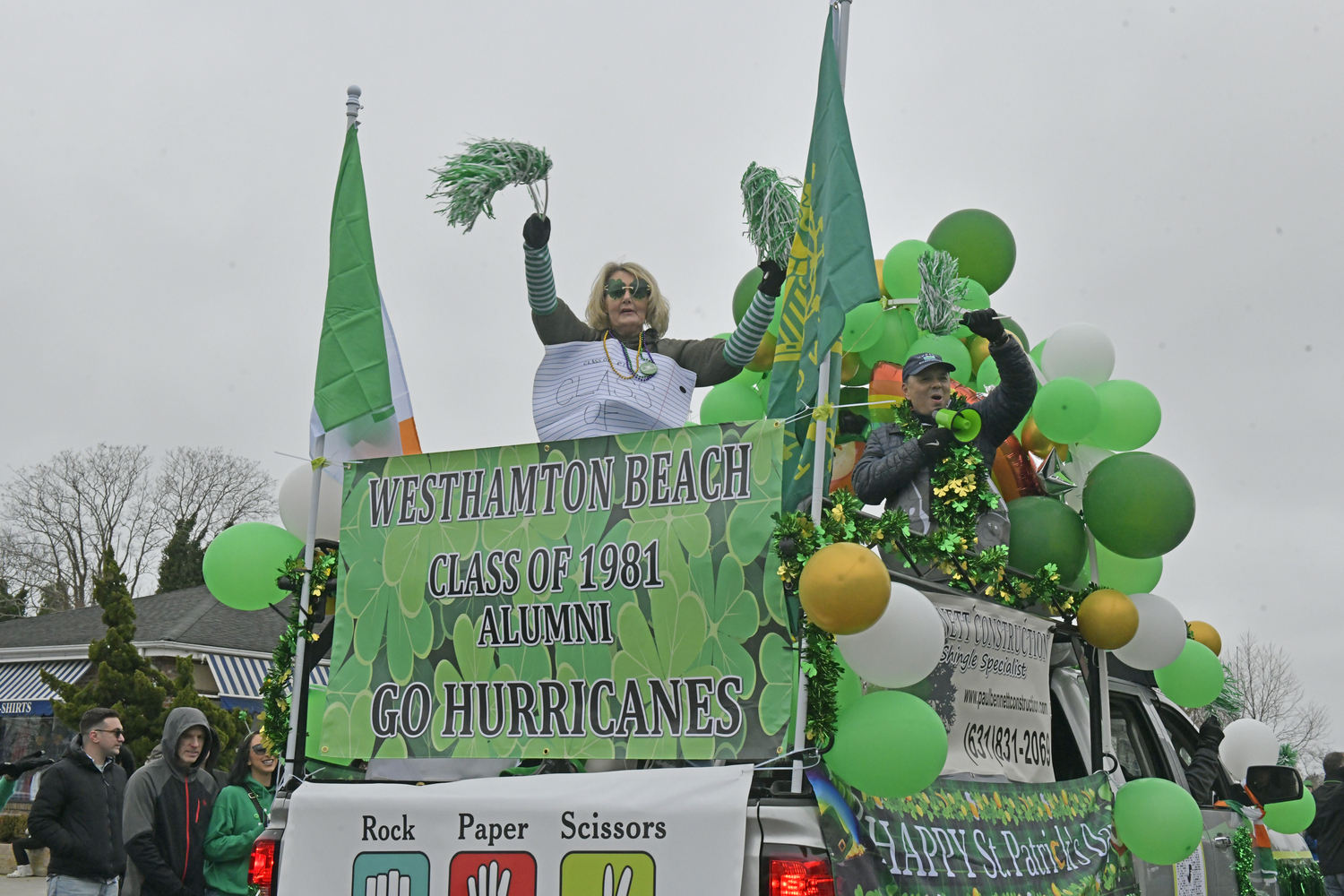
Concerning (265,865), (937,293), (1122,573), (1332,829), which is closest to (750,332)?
(937,293)

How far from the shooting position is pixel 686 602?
3531 mm

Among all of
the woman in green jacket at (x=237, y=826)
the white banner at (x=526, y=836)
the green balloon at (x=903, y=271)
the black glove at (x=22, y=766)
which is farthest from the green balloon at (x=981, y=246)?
the black glove at (x=22, y=766)

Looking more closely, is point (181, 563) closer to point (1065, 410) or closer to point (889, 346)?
point (889, 346)

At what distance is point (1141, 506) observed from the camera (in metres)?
4.62

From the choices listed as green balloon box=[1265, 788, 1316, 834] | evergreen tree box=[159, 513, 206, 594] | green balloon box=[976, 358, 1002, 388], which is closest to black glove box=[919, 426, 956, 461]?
green balloon box=[976, 358, 1002, 388]

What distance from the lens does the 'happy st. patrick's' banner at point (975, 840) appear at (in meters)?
3.20

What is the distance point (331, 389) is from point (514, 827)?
6.44 ft

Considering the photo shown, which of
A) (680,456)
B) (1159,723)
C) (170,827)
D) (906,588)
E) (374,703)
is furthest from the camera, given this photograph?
(170,827)

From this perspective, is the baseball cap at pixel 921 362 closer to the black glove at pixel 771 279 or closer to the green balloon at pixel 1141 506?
the black glove at pixel 771 279

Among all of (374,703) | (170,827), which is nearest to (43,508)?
(170,827)

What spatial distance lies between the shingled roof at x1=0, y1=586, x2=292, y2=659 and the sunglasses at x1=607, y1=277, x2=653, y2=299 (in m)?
19.2

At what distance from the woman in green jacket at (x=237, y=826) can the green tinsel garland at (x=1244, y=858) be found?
14.7 feet

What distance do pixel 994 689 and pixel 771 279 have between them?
1.70 meters

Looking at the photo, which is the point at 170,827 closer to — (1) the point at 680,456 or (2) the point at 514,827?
(2) the point at 514,827
